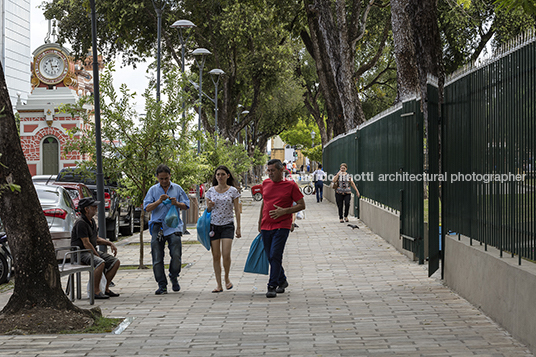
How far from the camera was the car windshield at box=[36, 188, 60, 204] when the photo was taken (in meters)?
12.9

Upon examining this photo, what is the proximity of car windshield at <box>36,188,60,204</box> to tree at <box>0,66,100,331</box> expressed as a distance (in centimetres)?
603

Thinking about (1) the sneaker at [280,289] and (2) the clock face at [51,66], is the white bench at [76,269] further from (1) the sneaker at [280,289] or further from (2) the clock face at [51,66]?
(2) the clock face at [51,66]

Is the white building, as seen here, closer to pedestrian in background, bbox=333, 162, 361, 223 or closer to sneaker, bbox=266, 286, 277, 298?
pedestrian in background, bbox=333, 162, 361, 223

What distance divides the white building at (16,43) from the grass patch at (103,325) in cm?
10741

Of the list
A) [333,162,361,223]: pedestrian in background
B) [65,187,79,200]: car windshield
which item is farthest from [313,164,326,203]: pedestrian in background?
[65,187,79,200]: car windshield

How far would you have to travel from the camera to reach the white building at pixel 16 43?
361ft

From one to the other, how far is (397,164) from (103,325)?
829 centimetres

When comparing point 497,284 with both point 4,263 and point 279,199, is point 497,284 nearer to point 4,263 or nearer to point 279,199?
point 279,199

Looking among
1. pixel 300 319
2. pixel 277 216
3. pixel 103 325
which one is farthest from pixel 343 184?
pixel 103 325

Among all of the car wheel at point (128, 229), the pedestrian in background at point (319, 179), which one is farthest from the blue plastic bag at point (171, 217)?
the pedestrian in background at point (319, 179)

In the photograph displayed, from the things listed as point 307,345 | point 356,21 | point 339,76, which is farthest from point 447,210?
point 356,21

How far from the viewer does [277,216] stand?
8945mm

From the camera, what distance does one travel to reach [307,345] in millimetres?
6086

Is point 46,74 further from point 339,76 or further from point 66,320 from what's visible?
point 66,320
